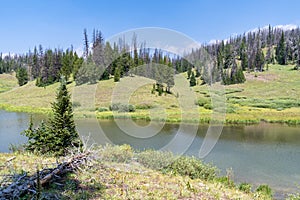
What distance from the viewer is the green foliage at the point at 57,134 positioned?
1480 cm

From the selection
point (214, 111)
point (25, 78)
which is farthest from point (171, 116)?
point (25, 78)

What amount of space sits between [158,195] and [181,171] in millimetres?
3777

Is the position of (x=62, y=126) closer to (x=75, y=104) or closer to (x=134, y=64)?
(x=75, y=104)

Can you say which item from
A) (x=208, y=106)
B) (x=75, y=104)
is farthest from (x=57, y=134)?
(x=208, y=106)

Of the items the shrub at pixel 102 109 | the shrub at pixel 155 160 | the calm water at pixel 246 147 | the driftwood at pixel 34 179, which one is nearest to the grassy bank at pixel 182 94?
the shrub at pixel 102 109

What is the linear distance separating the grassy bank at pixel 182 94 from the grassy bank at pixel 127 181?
16296 millimetres

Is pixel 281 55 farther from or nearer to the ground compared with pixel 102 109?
farther from the ground

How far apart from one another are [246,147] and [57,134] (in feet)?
54.2

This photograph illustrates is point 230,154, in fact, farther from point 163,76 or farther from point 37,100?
point 37,100

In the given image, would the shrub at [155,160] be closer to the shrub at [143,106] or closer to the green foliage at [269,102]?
the shrub at [143,106]

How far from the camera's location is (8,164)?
8367 mm

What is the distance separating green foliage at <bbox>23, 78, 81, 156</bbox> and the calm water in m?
4.11

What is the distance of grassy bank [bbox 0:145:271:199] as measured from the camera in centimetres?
697

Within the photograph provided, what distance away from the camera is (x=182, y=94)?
126 feet
